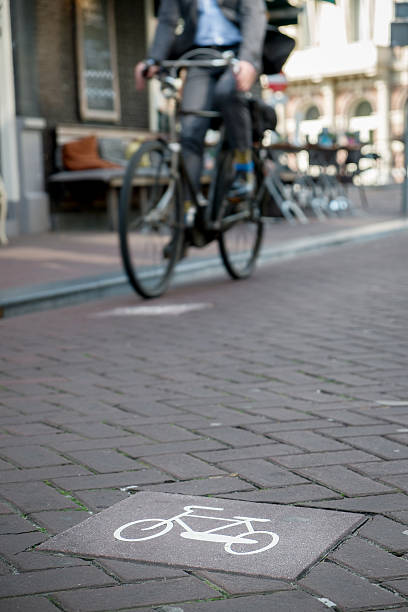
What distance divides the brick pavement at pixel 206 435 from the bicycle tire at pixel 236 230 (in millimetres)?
923

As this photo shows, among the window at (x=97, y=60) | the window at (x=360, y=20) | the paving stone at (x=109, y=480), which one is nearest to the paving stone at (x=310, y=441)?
the paving stone at (x=109, y=480)

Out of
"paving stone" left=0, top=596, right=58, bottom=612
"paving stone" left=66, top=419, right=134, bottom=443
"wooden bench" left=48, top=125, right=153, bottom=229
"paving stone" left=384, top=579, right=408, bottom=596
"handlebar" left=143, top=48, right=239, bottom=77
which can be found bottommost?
"paving stone" left=66, top=419, right=134, bottom=443

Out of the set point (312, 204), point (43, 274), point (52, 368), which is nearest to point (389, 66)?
point (312, 204)

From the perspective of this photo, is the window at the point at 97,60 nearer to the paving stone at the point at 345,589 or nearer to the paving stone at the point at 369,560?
the paving stone at the point at 369,560

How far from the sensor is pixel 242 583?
2076 millimetres

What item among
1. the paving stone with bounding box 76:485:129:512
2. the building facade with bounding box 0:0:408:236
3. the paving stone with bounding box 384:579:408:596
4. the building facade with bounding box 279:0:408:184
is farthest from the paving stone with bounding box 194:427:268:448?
the building facade with bounding box 279:0:408:184

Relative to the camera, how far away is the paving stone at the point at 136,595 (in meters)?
1.98

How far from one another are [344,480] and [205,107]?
420cm

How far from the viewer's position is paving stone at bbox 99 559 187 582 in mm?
2119

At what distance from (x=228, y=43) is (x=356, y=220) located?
7061mm

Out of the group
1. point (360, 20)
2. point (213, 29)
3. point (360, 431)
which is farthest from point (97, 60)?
point (360, 20)

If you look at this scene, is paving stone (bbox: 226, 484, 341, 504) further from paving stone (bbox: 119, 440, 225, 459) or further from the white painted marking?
the white painted marking

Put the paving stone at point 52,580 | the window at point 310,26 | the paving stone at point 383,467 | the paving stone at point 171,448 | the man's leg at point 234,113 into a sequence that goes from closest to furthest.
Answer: the paving stone at point 52,580, the paving stone at point 383,467, the paving stone at point 171,448, the man's leg at point 234,113, the window at point 310,26

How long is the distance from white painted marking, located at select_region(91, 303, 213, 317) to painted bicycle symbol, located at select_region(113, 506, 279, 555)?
3.48 m
